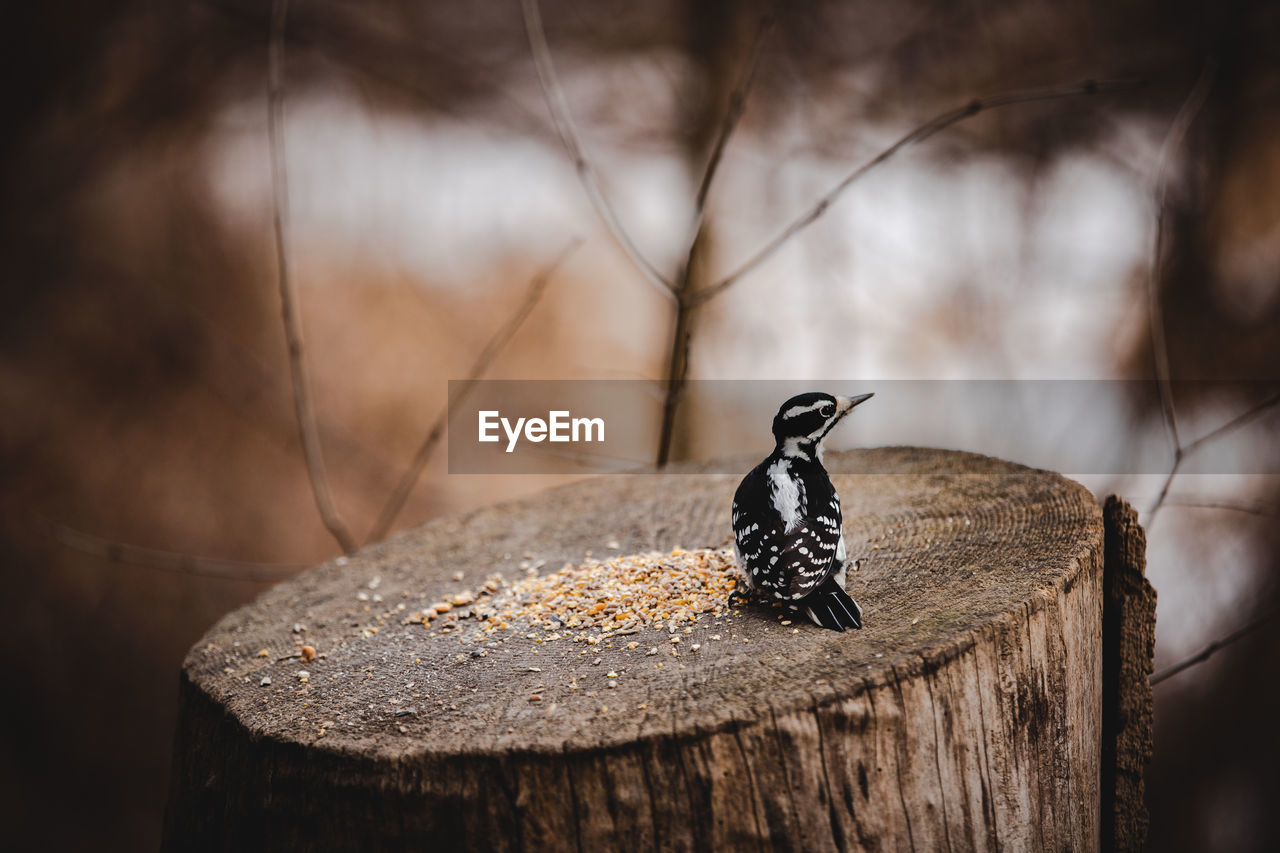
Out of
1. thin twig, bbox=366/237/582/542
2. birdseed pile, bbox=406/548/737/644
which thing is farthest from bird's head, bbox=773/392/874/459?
thin twig, bbox=366/237/582/542

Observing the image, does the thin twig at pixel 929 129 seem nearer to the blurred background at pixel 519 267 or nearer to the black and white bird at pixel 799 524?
the black and white bird at pixel 799 524

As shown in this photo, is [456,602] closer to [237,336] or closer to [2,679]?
[237,336]

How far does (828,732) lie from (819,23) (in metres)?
3.61

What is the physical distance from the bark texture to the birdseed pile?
28.5 inches

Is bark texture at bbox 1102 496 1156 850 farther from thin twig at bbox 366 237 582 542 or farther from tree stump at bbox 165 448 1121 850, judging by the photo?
thin twig at bbox 366 237 582 542

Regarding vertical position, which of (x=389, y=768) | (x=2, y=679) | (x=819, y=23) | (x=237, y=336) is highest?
(x=819, y=23)

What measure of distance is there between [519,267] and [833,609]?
2.97m

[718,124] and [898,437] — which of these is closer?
[898,437]

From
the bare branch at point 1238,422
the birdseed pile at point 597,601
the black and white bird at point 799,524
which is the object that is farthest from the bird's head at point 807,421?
the bare branch at point 1238,422

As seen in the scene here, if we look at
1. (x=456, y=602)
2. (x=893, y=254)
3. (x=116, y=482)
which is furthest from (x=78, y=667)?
(x=893, y=254)

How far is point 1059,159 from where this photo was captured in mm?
3309

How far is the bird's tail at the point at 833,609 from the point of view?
1.17 m

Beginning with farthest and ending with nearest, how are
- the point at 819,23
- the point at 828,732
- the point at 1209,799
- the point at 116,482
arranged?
the point at 819,23
the point at 116,482
the point at 1209,799
the point at 828,732

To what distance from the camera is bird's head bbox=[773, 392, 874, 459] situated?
131 centimetres
